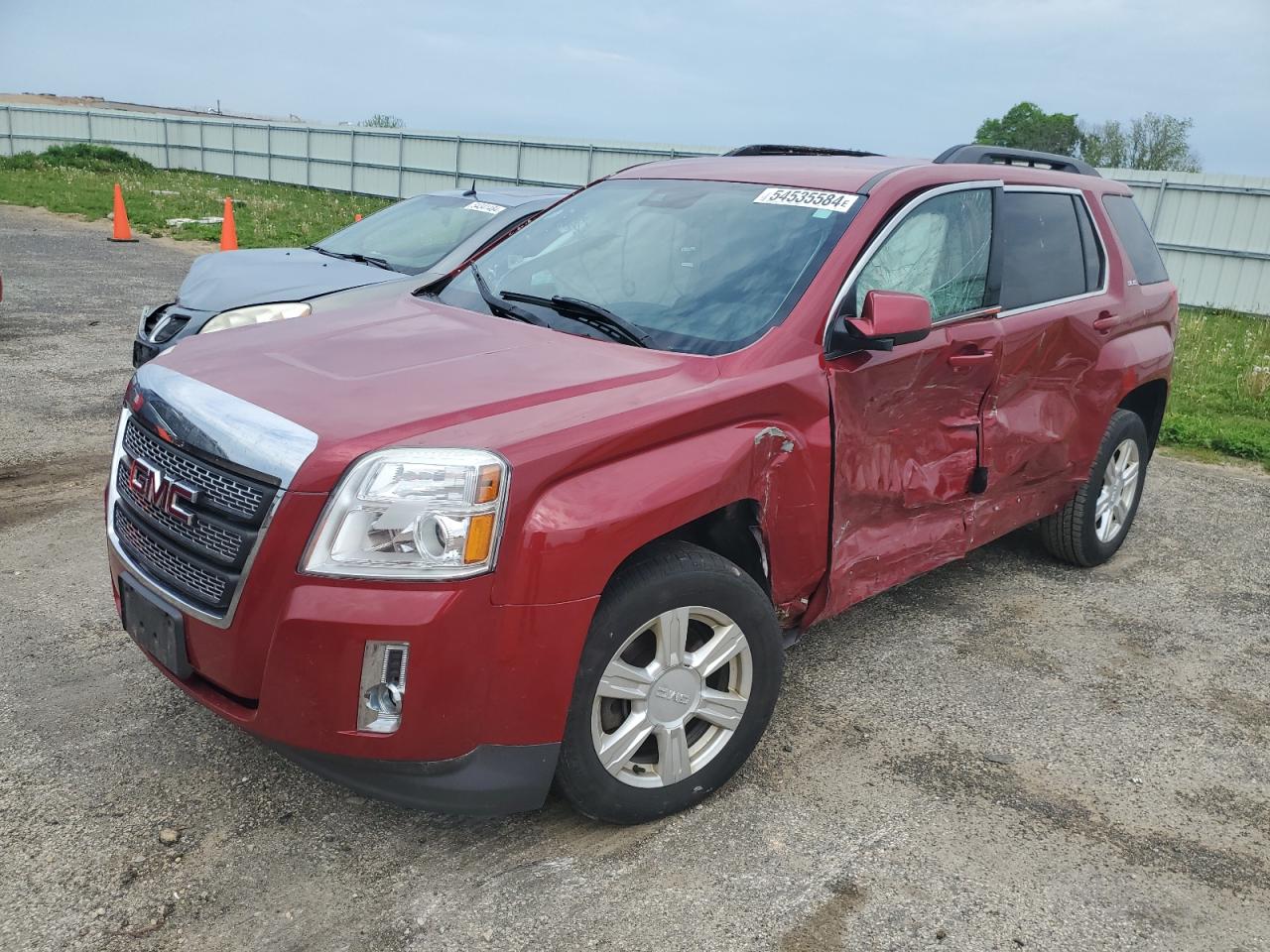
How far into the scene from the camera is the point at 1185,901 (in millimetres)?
2797

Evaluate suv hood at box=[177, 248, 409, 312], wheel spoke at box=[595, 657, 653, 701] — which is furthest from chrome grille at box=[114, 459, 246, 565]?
suv hood at box=[177, 248, 409, 312]

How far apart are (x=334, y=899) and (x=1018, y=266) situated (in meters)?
3.39

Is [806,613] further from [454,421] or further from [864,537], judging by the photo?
[454,421]

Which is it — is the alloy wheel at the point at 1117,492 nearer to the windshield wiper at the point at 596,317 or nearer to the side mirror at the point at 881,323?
the side mirror at the point at 881,323

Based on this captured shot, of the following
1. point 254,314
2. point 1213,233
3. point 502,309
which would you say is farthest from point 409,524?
point 1213,233

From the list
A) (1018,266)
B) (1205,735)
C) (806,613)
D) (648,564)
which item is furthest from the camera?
(1018,266)

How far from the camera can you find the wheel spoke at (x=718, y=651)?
2.93 m

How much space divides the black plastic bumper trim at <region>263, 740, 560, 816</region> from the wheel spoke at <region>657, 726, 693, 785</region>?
1.39 feet

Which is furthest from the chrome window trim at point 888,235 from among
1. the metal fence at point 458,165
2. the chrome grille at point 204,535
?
the metal fence at point 458,165

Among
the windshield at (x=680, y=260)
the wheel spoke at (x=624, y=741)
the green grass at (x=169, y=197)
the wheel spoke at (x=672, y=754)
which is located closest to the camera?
the wheel spoke at (x=624, y=741)

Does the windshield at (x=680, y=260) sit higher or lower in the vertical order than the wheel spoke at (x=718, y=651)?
higher

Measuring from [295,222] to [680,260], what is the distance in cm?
1970

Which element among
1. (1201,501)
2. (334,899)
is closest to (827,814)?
(334,899)

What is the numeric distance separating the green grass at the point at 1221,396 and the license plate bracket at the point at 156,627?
24.8ft
